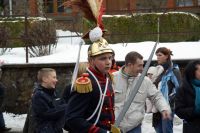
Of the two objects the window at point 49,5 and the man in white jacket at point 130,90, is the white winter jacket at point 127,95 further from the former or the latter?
the window at point 49,5

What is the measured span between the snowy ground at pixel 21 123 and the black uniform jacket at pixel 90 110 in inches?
215

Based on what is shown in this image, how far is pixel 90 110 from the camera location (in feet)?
15.5

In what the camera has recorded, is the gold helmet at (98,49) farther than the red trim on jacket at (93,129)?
Yes

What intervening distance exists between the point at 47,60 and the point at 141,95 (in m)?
7.56

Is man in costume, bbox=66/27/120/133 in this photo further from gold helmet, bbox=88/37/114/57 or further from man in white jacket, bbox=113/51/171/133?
man in white jacket, bbox=113/51/171/133

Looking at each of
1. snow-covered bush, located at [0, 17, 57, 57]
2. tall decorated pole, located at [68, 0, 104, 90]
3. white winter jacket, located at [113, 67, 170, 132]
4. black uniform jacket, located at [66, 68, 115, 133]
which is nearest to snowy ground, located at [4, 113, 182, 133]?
snow-covered bush, located at [0, 17, 57, 57]

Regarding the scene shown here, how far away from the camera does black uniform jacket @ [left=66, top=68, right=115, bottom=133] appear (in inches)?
181

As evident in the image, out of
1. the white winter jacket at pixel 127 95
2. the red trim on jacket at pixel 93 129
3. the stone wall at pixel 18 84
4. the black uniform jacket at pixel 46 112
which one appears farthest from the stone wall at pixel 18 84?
the red trim on jacket at pixel 93 129

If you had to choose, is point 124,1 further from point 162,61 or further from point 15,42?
point 162,61

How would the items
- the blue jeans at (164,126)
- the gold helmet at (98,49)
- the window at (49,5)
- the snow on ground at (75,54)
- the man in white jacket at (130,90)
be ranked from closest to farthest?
the gold helmet at (98,49) → the man in white jacket at (130,90) → the blue jeans at (164,126) → the snow on ground at (75,54) → the window at (49,5)

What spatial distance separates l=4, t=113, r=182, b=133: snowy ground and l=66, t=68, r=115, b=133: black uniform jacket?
18.0 ft

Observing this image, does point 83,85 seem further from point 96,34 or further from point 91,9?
point 91,9

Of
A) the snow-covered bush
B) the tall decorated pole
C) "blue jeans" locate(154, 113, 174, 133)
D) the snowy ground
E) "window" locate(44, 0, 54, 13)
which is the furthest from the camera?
"window" locate(44, 0, 54, 13)

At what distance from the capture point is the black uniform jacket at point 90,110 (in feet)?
15.1
